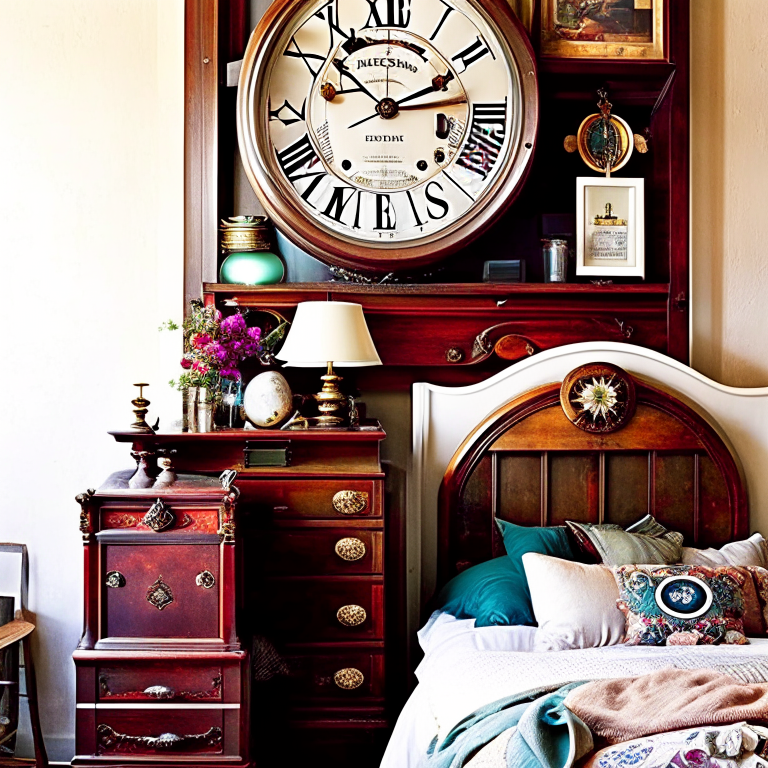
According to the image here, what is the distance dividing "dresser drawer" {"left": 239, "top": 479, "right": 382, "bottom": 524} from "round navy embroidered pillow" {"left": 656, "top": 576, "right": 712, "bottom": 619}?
0.81m

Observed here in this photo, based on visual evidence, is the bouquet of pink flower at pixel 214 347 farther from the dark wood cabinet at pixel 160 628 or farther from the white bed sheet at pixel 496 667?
the white bed sheet at pixel 496 667

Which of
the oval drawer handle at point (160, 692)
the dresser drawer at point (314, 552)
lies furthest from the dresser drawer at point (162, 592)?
the dresser drawer at point (314, 552)

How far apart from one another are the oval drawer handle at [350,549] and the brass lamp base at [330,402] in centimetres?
37

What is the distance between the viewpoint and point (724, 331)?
3236 millimetres

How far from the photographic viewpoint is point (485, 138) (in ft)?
10.1

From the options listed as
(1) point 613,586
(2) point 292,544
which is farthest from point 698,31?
(2) point 292,544

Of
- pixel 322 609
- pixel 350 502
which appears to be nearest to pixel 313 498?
pixel 350 502

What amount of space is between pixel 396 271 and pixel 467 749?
5.31 feet

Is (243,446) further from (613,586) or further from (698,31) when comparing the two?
(698,31)

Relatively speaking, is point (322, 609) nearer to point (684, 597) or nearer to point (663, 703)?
point (684, 597)

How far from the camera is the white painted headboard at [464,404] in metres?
3.06

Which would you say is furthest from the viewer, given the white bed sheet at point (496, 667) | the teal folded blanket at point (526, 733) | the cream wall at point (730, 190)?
the cream wall at point (730, 190)

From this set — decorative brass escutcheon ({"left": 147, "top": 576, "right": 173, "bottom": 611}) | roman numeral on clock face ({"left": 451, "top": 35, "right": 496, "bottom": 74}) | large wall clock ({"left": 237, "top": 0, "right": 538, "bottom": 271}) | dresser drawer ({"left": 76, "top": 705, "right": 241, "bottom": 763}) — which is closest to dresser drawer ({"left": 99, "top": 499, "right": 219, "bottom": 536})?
decorative brass escutcheon ({"left": 147, "top": 576, "right": 173, "bottom": 611})

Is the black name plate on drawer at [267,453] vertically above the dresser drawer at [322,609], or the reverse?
the black name plate on drawer at [267,453]
